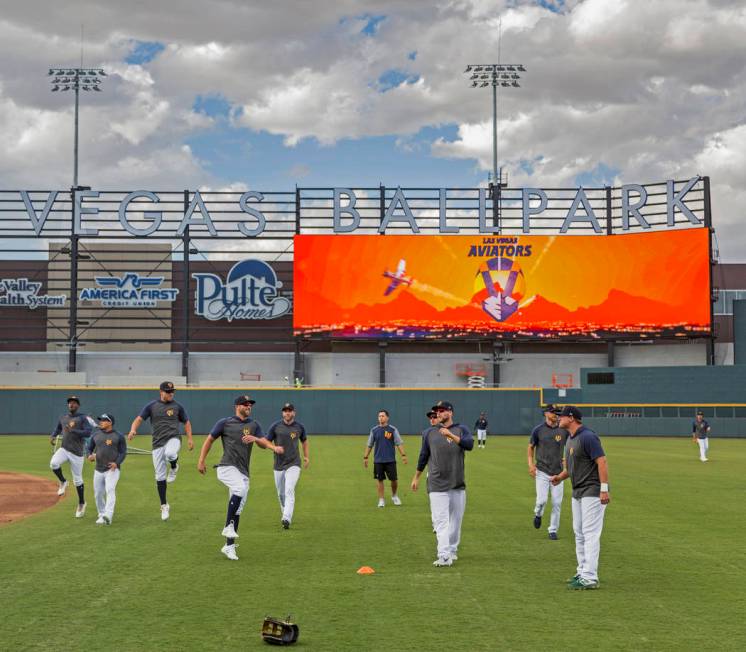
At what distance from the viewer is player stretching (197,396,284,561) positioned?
1308 centimetres

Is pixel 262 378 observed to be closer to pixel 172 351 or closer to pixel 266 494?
pixel 172 351

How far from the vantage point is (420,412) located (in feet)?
184

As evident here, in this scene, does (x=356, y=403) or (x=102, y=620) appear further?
(x=356, y=403)

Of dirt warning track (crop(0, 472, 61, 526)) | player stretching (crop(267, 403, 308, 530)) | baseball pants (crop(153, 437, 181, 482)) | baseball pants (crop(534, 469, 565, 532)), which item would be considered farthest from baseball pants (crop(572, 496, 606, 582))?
dirt warning track (crop(0, 472, 61, 526))

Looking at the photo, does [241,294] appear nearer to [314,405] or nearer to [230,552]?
[314,405]

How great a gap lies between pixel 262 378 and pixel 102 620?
56676mm

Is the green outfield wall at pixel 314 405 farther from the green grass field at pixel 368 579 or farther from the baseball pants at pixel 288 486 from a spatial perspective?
the baseball pants at pixel 288 486

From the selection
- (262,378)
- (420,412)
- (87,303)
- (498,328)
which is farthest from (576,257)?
(87,303)

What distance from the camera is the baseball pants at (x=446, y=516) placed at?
12.3 meters

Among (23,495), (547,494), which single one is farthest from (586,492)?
(23,495)

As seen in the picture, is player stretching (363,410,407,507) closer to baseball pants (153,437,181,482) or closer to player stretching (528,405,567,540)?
player stretching (528,405,567,540)

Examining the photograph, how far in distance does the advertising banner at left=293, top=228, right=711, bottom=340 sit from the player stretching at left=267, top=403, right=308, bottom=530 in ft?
148

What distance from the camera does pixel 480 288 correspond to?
2408 inches

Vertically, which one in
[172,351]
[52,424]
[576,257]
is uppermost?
[576,257]
